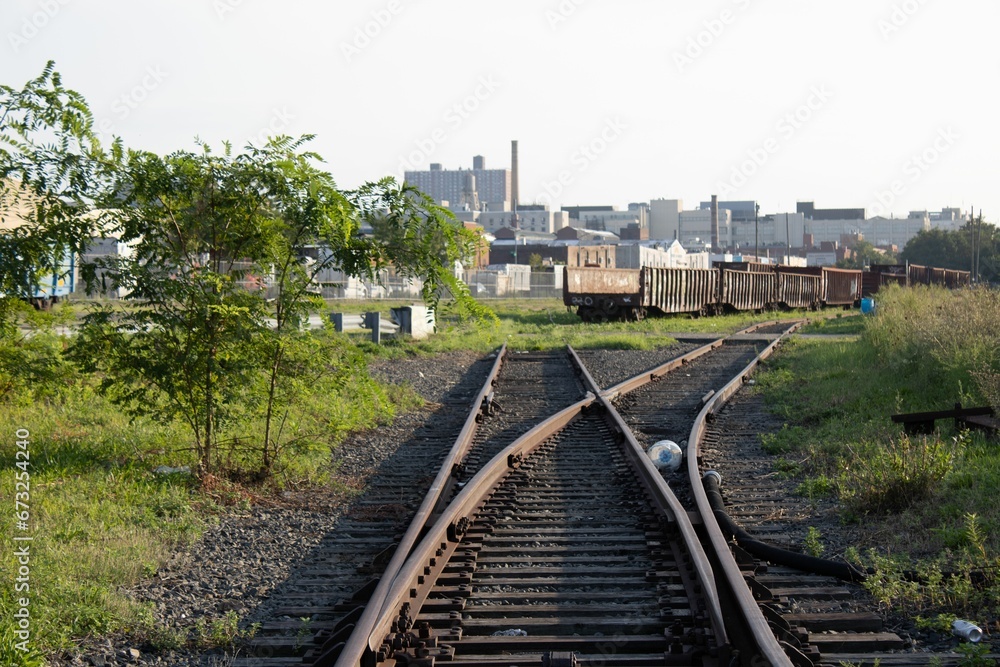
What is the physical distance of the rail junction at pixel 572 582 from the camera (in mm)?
4082

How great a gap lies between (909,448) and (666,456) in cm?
200

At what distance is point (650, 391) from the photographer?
14.2 meters

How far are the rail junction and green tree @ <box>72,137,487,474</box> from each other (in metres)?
1.59

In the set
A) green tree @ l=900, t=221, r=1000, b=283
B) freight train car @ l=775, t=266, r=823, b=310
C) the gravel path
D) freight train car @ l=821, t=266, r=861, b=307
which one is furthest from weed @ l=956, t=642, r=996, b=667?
green tree @ l=900, t=221, r=1000, b=283

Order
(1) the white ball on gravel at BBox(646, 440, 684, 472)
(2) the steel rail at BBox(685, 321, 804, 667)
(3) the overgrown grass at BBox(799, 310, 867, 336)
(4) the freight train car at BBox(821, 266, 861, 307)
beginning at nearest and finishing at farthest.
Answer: (2) the steel rail at BBox(685, 321, 804, 667) < (1) the white ball on gravel at BBox(646, 440, 684, 472) < (3) the overgrown grass at BBox(799, 310, 867, 336) < (4) the freight train car at BBox(821, 266, 861, 307)

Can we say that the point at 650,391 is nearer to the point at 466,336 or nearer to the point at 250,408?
the point at 250,408

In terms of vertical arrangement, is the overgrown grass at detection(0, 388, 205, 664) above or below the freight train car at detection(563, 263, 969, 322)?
below

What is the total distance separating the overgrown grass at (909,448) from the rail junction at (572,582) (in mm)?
587

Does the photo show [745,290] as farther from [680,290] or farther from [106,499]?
[106,499]

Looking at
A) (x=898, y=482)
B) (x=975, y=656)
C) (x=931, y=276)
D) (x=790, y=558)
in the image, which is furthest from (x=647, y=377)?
(x=931, y=276)

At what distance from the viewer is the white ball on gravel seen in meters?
8.31

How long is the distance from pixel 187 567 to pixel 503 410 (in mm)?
6754

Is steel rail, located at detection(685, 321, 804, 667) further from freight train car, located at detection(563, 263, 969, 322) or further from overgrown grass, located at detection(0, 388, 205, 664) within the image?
freight train car, located at detection(563, 263, 969, 322)

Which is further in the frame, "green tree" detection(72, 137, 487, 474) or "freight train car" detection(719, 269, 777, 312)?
"freight train car" detection(719, 269, 777, 312)
